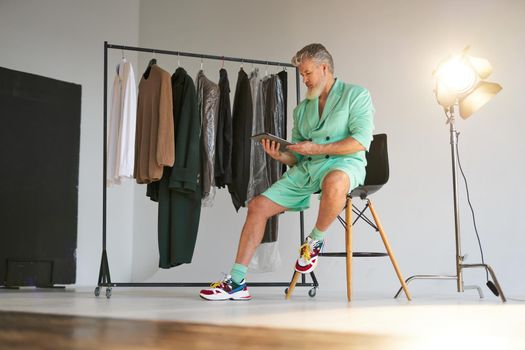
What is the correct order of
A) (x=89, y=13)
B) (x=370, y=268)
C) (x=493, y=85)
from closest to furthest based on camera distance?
(x=493, y=85), (x=370, y=268), (x=89, y=13)

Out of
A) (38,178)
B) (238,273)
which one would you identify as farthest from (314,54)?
(38,178)

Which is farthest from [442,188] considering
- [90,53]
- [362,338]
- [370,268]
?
[362,338]

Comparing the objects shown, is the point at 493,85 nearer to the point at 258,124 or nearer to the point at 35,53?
the point at 258,124

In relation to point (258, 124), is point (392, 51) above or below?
above

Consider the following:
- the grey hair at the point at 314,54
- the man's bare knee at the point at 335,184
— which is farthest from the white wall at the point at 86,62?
the man's bare knee at the point at 335,184

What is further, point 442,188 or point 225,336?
point 442,188

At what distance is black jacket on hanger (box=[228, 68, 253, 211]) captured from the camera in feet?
11.9

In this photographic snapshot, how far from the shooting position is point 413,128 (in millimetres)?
4375

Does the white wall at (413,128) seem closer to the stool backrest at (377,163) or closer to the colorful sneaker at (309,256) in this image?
the stool backrest at (377,163)

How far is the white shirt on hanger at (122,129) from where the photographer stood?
3.40 m

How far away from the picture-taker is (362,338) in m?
0.22

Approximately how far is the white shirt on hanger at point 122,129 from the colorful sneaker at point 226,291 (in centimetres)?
89

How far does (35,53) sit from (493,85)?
11.1 ft

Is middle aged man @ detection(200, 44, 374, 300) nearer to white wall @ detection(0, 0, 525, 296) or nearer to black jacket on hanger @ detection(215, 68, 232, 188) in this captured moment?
black jacket on hanger @ detection(215, 68, 232, 188)
